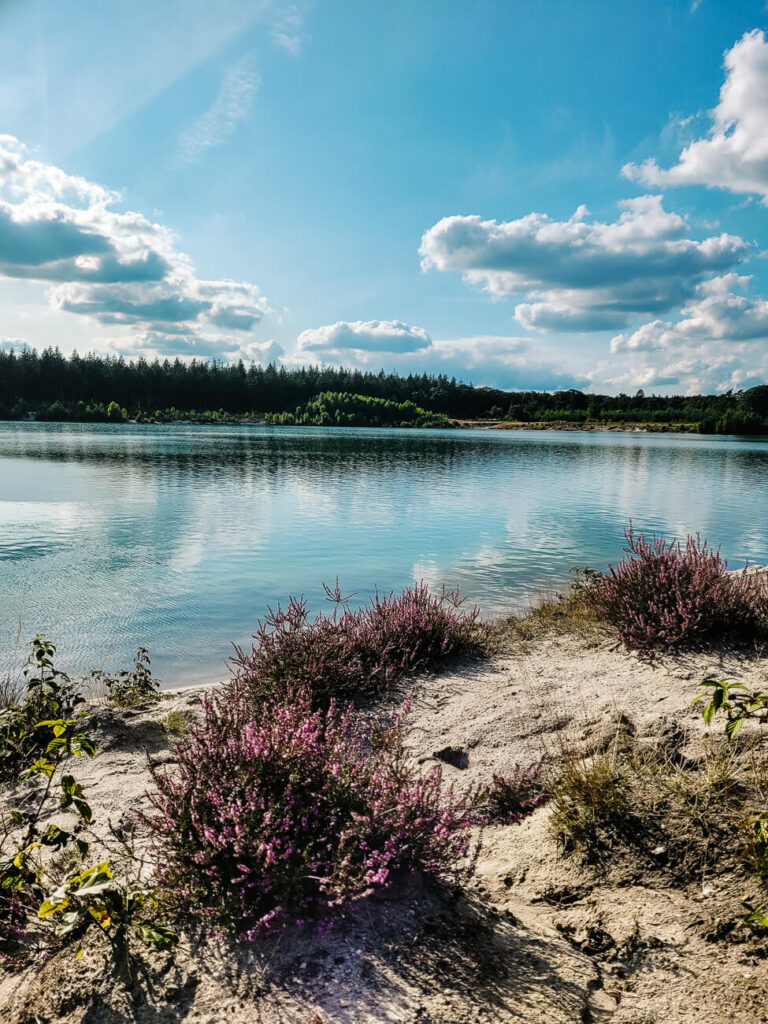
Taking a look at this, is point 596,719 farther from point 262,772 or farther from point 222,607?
point 222,607

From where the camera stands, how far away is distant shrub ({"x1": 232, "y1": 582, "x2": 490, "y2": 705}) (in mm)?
6484

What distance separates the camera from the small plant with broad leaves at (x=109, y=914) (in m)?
2.38

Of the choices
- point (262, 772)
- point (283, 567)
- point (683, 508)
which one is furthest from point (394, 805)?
point (683, 508)

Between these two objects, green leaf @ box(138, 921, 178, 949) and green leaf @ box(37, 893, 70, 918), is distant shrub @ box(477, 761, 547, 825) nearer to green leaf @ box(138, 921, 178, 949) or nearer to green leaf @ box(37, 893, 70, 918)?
green leaf @ box(138, 921, 178, 949)

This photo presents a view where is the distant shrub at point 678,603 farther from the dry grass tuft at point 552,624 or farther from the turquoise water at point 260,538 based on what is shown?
the turquoise water at point 260,538

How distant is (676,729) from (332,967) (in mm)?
3426

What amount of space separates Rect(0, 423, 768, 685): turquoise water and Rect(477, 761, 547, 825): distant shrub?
5.29 m

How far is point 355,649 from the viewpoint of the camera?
7.45m

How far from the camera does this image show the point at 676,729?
4988 millimetres

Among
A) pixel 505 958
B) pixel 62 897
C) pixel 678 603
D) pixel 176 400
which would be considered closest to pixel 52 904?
pixel 62 897

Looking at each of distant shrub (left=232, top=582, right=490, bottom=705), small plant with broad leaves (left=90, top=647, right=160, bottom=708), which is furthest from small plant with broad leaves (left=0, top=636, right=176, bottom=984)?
small plant with broad leaves (left=90, top=647, right=160, bottom=708)

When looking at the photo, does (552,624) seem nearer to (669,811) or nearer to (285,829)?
(669,811)

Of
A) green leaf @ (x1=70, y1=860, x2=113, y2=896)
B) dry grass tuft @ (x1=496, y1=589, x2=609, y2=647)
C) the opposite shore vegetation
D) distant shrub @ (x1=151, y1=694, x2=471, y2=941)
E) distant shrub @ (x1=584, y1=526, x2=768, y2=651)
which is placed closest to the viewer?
green leaf @ (x1=70, y1=860, x2=113, y2=896)

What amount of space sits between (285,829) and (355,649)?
429cm
